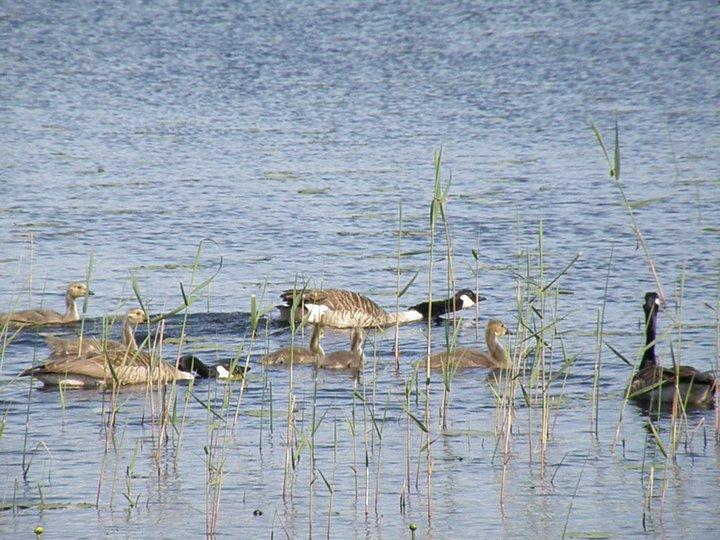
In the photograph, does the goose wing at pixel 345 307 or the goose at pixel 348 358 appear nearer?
the goose at pixel 348 358

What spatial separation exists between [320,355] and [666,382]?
11.0ft

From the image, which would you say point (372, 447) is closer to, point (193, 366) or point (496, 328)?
point (193, 366)

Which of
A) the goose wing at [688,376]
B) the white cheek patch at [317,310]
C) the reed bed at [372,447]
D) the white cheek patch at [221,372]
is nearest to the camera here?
the reed bed at [372,447]

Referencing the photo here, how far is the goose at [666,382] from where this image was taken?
10.5m

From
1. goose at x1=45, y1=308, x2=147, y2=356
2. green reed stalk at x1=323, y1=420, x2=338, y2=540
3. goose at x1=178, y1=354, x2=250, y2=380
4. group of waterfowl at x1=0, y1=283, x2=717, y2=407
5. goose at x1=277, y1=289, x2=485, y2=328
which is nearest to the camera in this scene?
green reed stalk at x1=323, y1=420, x2=338, y2=540

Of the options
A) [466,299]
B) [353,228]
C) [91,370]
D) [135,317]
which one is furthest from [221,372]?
[353,228]

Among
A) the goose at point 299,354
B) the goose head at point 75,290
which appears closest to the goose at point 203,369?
the goose at point 299,354

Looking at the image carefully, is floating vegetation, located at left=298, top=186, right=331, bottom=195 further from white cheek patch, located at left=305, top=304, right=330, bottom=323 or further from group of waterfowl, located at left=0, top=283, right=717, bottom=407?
white cheek patch, located at left=305, top=304, right=330, bottom=323

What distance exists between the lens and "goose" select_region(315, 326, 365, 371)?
12641 mm

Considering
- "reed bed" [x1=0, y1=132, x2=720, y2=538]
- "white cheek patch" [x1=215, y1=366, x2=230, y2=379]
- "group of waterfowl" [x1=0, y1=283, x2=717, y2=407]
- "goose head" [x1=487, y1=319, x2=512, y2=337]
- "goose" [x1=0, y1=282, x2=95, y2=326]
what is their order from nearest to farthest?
"reed bed" [x1=0, y1=132, x2=720, y2=538] < "group of waterfowl" [x1=0, y1=283, x2=717, y2=407] < "white cheek patch" [x1=215, y1=366, x2=230, y2=379] < "goose head" [x1=487, y1=319, x2=512, y2=337] < "goose" [x1=0, y1=282, x2=95, y2=326]

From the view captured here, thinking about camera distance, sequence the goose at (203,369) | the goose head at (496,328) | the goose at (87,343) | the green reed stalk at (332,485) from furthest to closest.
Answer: the goose head at (496,328) → the goose at (87,343) → the goose at (203,369) → the green reed stalk at (332,485)

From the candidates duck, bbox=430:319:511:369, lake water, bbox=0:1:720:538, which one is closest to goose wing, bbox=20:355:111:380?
lake water, bbox=0:1:720:538

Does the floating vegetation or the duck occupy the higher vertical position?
the floating vegetation

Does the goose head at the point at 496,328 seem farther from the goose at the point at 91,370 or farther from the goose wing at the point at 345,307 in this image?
the goose at the point at 91,370
